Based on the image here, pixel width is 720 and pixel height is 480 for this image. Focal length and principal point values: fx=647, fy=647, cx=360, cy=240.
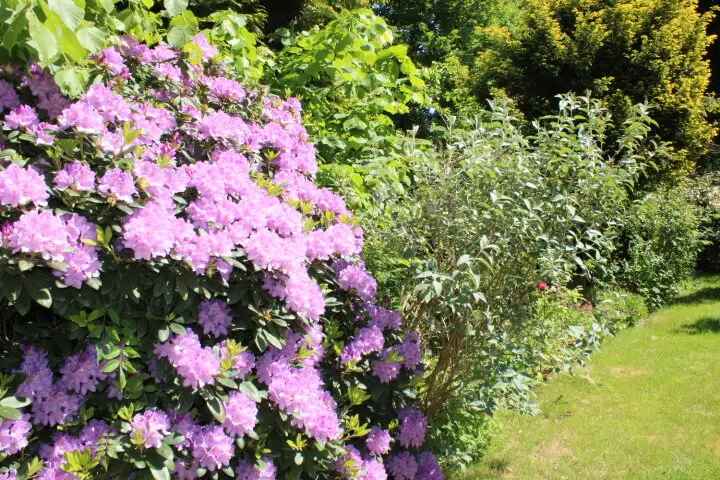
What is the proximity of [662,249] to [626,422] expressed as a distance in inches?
234

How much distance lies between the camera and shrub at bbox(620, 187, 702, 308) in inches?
383

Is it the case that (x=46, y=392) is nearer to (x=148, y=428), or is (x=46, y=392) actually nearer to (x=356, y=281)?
(x=148, y=428)

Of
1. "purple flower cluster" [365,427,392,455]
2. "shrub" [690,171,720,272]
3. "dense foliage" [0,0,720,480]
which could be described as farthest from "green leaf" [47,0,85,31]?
"shrub" [690,171,720,272]

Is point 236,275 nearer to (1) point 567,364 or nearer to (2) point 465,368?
(2) point 465,368

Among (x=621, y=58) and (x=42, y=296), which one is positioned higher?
(x=621, y=58)

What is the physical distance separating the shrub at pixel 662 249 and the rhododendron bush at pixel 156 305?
8113 millimetres

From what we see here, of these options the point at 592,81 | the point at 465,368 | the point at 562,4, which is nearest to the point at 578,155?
the point at 465,368

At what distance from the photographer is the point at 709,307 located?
9.59 metres

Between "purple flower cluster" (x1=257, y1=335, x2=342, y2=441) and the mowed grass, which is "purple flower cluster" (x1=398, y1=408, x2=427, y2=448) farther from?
the mowed grass

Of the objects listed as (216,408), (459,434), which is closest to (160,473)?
(216,408)

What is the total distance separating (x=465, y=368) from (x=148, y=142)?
1.97 meters

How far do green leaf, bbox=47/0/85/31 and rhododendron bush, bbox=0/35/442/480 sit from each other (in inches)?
12.3

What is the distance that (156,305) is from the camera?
6.77 feet

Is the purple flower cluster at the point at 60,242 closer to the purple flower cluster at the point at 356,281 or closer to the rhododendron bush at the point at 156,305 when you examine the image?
the rhododendron bush at the point at 156,305
